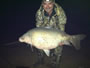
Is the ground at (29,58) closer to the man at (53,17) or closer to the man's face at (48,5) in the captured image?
the man at (53,17)

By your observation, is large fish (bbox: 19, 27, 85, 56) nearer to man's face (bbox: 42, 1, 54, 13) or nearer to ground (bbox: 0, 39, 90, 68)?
man's face (bbox: 42, 1, 54, 13)

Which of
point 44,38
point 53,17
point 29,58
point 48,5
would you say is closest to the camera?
point 44,38

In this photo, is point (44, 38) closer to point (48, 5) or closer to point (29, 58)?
point (48, 5)

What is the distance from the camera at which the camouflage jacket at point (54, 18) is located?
5180mm

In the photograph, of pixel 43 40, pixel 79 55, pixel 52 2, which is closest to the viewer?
pixel 43 40

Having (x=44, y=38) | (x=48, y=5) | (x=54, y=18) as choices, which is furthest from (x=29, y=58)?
(x=44, y=38)

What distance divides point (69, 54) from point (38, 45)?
3.45 m

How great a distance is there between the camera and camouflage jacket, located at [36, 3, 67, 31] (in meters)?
5.18

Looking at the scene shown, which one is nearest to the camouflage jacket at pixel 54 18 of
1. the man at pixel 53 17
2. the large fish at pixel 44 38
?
the man at pixel 53 17

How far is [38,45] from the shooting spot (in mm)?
3949

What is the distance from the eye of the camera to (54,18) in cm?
525

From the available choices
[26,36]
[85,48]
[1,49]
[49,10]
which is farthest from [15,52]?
[26,36]

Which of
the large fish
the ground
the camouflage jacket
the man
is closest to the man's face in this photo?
the man

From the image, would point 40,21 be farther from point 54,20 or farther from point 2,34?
point 2,34
